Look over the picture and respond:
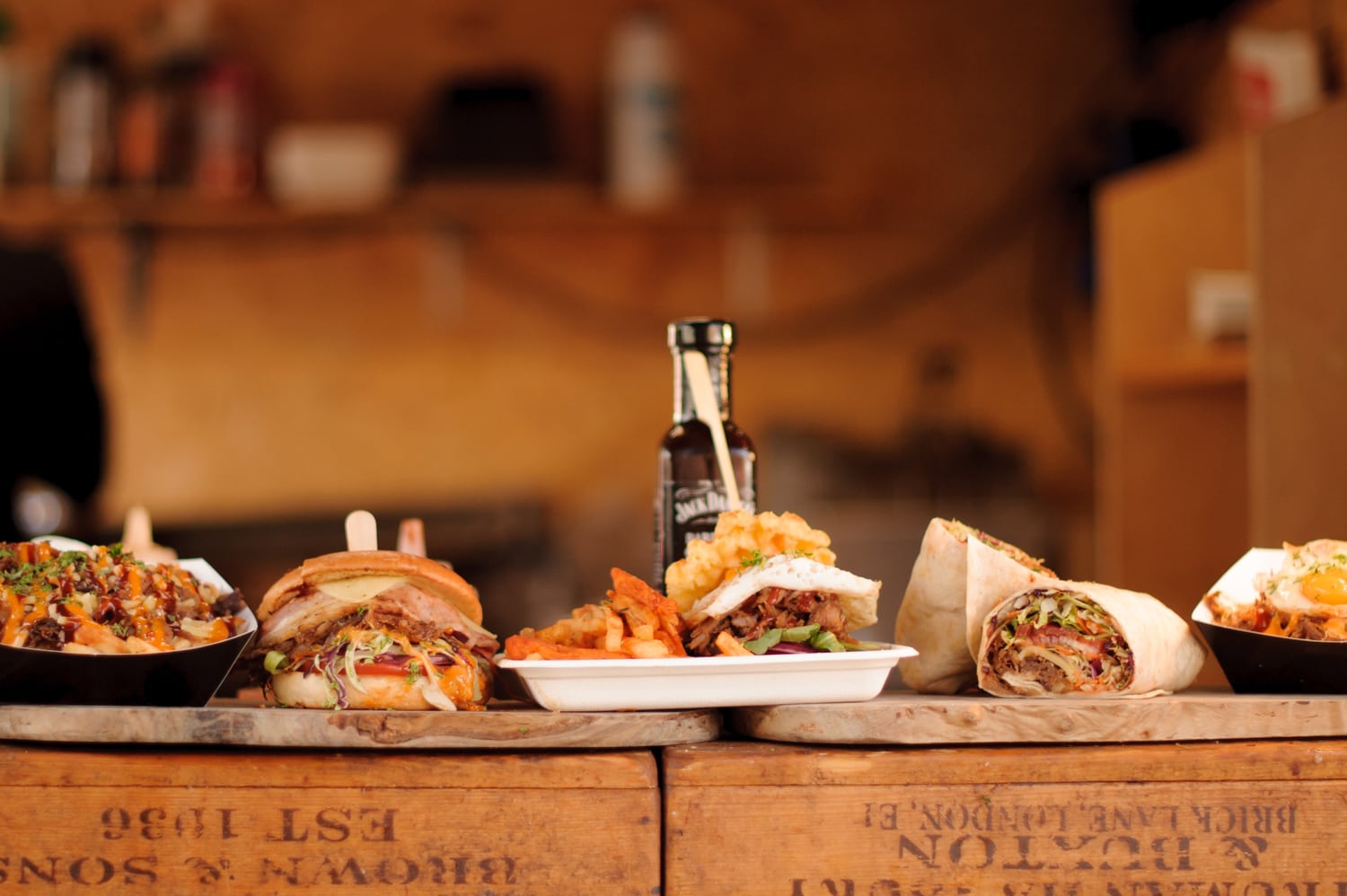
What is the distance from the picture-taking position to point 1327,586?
1.08 metres

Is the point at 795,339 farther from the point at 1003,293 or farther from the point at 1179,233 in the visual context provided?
the point at 1179,233

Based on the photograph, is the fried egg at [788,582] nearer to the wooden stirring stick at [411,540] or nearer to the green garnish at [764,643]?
the green garnish at [764,643]

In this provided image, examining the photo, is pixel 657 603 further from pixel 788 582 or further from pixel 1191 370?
pixel 1191 370

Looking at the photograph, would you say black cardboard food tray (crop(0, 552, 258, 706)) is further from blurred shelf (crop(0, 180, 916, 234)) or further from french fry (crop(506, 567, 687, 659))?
blurred shelf (crop(0, 180, 916, 234))

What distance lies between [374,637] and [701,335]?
0.42 meters

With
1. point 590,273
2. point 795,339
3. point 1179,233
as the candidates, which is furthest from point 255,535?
point 1179,233

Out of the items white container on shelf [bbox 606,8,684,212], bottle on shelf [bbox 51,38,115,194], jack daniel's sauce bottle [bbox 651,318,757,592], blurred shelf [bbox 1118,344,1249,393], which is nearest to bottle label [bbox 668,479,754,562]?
jack daniel's sauce bottle [bbox 651,318,757,592]

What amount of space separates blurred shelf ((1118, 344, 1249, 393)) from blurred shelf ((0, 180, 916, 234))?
103 cm

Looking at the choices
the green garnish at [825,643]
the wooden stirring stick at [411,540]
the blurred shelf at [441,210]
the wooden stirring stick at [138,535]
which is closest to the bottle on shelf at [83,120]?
the blurred shelf at [441,210]

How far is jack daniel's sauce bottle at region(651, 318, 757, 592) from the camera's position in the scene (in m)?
1.25

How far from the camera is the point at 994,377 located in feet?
12.6

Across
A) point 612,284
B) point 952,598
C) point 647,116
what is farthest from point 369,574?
point 612,284

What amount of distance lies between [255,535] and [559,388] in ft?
3.08

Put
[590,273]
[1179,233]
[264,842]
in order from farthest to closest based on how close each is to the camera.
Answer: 1. [590,273]
2. [1179,233]
3. [264,842]
